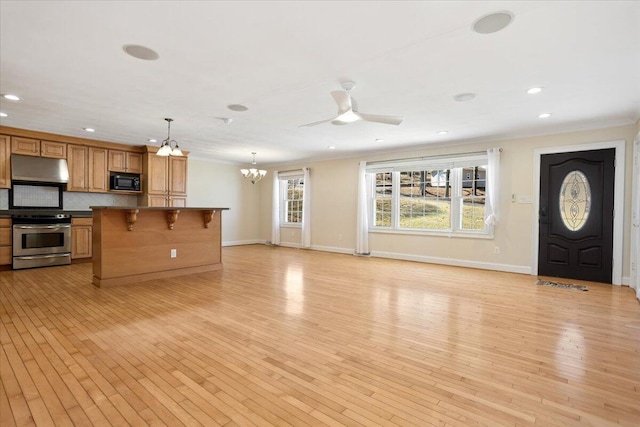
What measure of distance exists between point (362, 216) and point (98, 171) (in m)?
5.79

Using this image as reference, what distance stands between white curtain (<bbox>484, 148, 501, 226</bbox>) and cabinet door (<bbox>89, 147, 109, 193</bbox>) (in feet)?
25.2

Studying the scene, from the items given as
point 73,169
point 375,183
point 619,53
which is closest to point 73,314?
point 73,169

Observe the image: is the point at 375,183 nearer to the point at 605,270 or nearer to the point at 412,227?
the point at 412,227

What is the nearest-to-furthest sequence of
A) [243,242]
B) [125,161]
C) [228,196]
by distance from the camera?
1. [125,161]
2. [228,196]
3. [243,242]

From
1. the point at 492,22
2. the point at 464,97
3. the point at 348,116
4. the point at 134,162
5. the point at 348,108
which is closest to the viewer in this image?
the point at 492,22

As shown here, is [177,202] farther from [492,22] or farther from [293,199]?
[492,22]

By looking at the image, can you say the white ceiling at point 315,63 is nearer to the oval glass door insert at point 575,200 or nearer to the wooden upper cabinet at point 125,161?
the oval glass door insert at point 575,200

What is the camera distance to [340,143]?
6828mm

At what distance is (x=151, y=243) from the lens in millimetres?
5059

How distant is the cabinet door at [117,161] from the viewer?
7.02m

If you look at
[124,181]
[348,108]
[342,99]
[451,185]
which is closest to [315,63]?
[342,99]

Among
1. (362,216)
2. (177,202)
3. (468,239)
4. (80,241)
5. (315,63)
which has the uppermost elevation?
A: (315,63)

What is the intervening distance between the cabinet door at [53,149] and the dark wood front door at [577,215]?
347 inches

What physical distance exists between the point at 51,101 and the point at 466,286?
618cm
